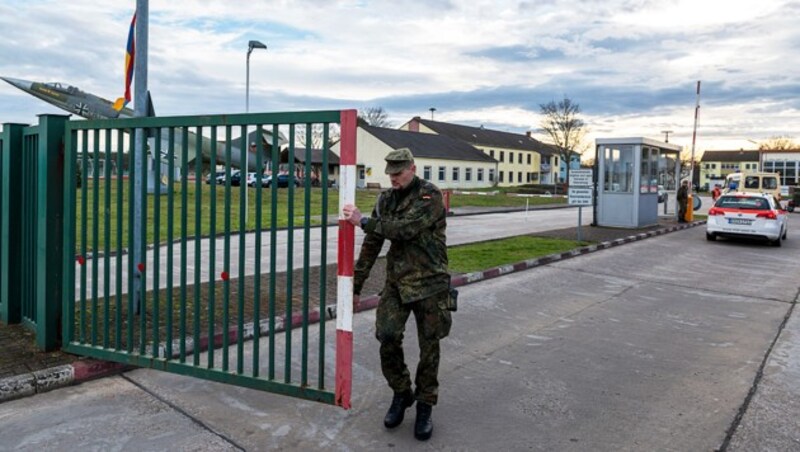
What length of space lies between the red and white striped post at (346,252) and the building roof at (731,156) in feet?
425

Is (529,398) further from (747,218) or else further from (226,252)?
(747,218)

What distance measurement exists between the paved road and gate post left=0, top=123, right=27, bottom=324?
1854 mm

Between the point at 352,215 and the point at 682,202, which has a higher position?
the point at 682,202

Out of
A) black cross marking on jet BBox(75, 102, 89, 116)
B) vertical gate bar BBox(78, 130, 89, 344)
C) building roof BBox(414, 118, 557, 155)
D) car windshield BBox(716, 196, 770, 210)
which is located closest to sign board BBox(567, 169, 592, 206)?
car windshield BBox(716, 196, 770, 210)

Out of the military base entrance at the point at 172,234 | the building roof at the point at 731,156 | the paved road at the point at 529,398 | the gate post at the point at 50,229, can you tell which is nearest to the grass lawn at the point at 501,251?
the paved road at the point at 529,398

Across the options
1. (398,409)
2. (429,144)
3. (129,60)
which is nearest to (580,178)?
(129,60)

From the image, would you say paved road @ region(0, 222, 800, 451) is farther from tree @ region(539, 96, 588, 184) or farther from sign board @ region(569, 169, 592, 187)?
tree @ region(539, 96, 588, 184)

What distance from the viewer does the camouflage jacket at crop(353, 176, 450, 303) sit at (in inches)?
153

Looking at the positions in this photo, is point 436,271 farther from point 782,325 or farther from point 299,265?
point 299,265

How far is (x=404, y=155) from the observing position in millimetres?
4039

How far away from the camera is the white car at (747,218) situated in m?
15.9

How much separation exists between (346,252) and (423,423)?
1245mm

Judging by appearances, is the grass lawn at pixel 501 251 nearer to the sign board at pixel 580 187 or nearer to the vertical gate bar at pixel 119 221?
the sign board at pixel 580 187

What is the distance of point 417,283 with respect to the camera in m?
3.97
